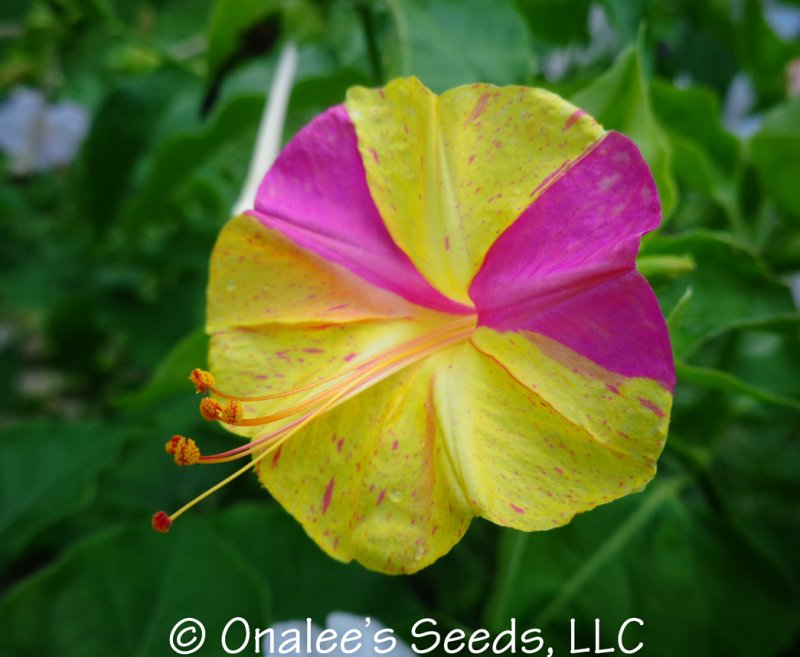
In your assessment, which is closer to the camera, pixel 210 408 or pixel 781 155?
pixel 210 408

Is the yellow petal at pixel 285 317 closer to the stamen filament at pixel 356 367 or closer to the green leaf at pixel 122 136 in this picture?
the stamen filament at pixel 356 367

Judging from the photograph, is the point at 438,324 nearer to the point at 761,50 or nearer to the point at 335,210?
the point at 335,210

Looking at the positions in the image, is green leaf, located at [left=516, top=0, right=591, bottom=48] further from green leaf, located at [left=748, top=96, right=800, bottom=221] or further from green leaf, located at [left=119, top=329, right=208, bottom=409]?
green leaf, located at [left=119, top=329, right=208, bottom=409]

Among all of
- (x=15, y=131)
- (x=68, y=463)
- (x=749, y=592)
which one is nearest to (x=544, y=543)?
(x=749, y=592)

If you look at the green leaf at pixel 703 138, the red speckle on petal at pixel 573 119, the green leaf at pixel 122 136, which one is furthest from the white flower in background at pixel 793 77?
the green leaf at pixel 122 136

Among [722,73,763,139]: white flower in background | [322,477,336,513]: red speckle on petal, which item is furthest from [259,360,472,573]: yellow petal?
[722,73,763,139]: white flower in background

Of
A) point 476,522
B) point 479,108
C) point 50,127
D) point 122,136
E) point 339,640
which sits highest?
point 479,108

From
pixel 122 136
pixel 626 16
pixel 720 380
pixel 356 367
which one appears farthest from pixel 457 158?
pixel 122 136
